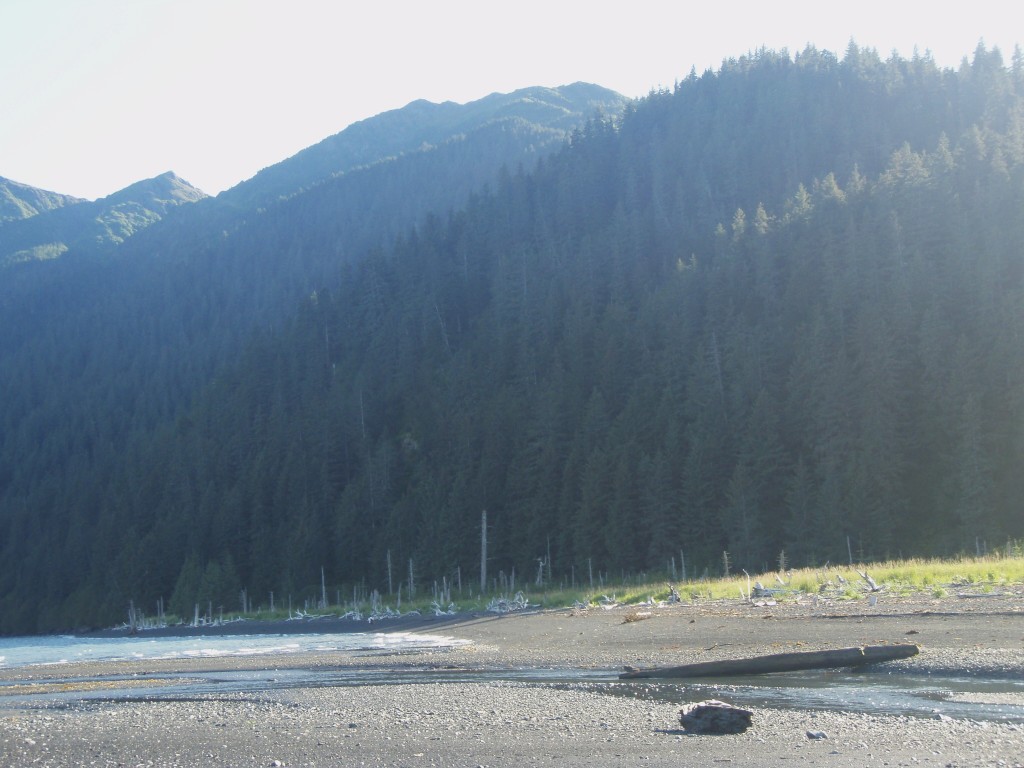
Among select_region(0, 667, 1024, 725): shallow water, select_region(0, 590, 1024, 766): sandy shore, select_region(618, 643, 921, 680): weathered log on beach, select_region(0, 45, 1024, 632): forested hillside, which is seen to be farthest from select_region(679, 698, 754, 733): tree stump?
select_region(0, 45, 1024, 632): forested hillside

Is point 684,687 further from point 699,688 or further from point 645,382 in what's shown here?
point 645,382

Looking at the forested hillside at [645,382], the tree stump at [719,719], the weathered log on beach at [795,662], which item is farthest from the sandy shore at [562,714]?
the forested hillside at [645,382]

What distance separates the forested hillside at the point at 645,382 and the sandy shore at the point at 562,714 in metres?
36.2

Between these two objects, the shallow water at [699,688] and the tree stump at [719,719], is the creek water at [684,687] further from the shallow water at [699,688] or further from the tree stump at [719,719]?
the tree stump at [719,719]

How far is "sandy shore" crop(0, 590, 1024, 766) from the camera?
11250 mm

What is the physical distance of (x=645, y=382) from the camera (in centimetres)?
8194

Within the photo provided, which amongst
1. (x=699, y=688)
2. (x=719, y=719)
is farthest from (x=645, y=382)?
(x=719, y=719)

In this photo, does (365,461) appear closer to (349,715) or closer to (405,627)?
(405,627)

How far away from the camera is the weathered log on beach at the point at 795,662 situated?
16.0 meters

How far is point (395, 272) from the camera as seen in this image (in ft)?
436

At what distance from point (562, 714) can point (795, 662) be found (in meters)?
4.67

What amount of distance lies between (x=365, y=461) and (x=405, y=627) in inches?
2160

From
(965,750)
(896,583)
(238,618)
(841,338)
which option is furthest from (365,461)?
(965,750)

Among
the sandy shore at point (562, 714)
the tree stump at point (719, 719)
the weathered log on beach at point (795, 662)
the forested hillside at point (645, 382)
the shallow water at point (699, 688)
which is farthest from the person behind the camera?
the forested hillside at point (645, 382)
